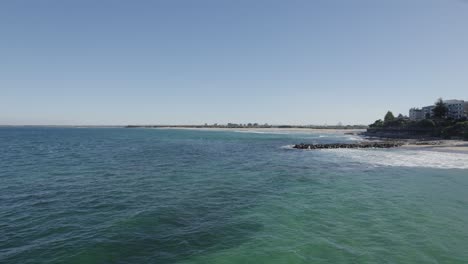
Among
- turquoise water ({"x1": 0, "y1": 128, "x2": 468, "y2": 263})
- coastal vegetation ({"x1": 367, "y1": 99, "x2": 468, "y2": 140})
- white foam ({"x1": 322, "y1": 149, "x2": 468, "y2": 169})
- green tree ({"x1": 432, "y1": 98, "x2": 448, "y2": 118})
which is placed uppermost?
green tree ({"x1": 432, "y1": 98, "x2": 448, "y2": 118})

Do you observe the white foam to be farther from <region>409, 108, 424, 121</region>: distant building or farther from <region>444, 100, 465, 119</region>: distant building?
<region>409, 108, 424, 121</region>: distant building

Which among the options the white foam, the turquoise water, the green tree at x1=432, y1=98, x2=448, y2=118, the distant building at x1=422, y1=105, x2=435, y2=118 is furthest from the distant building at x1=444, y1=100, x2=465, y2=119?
the turquoise water

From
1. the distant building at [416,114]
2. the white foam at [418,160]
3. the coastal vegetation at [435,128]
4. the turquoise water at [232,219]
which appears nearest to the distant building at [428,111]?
the distant building at [416,114]

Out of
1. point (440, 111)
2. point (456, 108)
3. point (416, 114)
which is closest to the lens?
point (440, 111)

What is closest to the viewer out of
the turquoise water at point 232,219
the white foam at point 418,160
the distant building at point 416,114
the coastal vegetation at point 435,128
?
the turquoise water at point 232,219

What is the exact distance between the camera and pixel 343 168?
29.2 metres

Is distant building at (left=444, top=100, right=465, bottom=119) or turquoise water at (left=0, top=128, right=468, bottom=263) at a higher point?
distant building at (left=444, top=100, right=465, bottom=119)

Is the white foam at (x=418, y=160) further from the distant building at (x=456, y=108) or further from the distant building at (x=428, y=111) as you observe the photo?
the distant building at (x=428, y=111)

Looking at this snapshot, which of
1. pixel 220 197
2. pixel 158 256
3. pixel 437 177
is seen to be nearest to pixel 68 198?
pixel 220 197

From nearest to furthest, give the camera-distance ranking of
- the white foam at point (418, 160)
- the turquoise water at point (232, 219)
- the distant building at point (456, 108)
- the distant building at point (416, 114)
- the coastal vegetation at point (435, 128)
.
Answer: the turquoise water at point (232, 219) < the white foam at point (418, 160) < the coastal vegetation at point (435, 128) < the distant building at point (456, 108) < the distant building at point (416, 114)

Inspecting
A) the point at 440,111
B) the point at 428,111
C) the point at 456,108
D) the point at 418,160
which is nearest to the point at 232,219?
the point at 418,160

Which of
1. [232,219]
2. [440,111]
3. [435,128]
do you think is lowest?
[232,219]

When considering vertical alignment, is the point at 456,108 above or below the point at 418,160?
above

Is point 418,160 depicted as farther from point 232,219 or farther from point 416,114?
point 416,114
